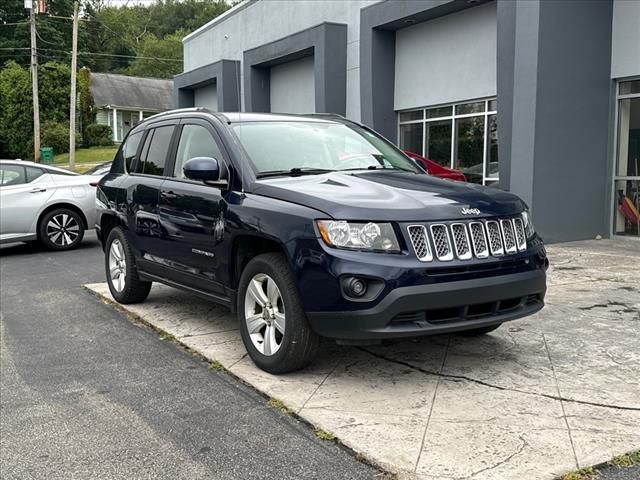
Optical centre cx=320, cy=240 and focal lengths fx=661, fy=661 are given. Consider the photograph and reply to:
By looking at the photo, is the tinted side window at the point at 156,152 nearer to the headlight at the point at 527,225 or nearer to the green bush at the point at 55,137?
the headlight at the point at 527,225

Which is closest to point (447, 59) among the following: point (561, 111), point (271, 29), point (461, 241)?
point (561, 111)

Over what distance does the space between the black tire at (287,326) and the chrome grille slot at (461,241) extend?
104 centimetres

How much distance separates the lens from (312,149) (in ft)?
17.4

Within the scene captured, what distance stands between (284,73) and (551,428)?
58.4 ft

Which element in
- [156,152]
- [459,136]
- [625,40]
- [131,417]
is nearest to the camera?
[131,417]

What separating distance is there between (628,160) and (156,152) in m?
8.58

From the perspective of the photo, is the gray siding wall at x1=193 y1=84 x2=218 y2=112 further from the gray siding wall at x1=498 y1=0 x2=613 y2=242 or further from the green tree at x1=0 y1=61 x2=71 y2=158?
the green tree at x1=0 y1=61 x2=71 y2=158

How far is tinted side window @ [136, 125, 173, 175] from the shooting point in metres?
6.07

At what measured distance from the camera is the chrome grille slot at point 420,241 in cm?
400

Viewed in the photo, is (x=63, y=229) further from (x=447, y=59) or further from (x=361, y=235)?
(x=361, y=235)

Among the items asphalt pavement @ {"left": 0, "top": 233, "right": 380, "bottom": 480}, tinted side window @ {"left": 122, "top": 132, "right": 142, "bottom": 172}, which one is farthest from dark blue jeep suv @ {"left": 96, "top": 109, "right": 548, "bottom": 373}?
tinted side window @ {"left": 122, "top": 132, "right": 142, "bottom": 172}

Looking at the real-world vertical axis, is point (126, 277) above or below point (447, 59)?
below

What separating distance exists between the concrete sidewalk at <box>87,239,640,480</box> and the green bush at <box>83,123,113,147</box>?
4469cm

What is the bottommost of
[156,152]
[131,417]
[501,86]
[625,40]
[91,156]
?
[131,417]
